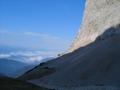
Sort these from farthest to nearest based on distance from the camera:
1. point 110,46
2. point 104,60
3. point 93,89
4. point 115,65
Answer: point 110,46 → point 104,60 → point 115,65 → point 93,89

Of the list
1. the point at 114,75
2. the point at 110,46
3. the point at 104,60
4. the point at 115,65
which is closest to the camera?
the point at 114,75

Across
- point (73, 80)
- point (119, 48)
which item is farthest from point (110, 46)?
point (73, 80)

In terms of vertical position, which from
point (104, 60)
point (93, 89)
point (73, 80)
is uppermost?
point (104, 60)

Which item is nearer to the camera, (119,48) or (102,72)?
(102,72)

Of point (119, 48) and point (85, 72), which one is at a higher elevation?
point (119, 48)

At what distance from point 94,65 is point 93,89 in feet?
182

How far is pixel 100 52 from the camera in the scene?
19025 centimetres

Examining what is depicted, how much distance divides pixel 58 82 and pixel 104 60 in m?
28.8

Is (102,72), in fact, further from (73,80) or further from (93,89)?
(93,89)

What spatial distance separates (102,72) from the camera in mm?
166750

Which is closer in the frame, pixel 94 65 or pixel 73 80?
pixel 73 80

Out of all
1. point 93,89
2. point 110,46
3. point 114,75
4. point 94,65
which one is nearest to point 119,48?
point 110,46

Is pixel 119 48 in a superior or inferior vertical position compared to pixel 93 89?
superior

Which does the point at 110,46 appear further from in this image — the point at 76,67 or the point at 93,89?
the point at 93,89
